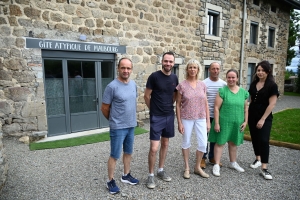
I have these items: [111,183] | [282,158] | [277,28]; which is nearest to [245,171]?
[282,158]

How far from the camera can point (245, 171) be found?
3564 millimetres

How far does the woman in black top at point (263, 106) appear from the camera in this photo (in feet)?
10.6

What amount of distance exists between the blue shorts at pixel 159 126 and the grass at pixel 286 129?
3482 millimetres

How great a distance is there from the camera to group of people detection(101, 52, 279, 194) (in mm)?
A: 2773

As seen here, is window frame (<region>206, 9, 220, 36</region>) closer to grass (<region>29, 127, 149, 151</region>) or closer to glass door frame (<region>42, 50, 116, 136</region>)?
glass door frame (<region>42, 50, 116, 136</region>)

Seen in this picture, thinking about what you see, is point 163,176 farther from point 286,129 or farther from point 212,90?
point 286,129

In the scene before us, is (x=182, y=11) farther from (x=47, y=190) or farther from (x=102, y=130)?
(x=47, y=190)

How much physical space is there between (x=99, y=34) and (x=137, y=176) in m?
4.17

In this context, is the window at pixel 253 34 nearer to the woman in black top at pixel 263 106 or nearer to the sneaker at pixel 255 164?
the woman in black top at pixel 263 106

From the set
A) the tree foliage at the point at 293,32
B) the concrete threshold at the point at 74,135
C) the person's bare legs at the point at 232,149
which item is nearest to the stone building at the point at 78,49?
the concrete threshold at the point at 74,135

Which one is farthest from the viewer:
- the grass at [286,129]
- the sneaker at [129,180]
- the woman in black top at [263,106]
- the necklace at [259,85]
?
the grass at [286,129]

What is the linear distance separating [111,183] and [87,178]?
629 millimetres

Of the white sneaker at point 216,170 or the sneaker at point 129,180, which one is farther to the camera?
the white sneaker at point 216,170

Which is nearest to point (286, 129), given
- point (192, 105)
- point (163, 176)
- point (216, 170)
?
point (216, 170)
